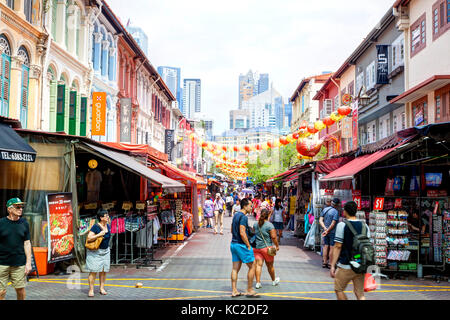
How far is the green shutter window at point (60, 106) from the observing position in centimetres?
1653

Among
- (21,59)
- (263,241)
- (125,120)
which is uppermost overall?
(21,59)

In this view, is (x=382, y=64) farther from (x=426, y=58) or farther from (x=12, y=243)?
(x=12, y=243)

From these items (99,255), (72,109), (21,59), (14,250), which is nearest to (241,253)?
(99,255)

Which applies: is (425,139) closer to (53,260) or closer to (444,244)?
(444,244)

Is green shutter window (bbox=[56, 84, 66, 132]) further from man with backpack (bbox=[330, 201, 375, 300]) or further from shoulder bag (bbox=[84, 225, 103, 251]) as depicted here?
man with backpack (bbox=[330, 201, 375, 300])

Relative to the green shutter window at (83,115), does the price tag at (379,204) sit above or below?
below

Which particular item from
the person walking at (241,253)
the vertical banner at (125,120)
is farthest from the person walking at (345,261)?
the vertical banner at (125,120)

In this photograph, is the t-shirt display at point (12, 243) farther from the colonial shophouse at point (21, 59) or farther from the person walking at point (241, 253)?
the colonial shophouse at point (21, 59)

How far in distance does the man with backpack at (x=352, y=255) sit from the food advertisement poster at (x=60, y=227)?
6607 millimetres

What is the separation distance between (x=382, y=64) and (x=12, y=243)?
64.8 ft

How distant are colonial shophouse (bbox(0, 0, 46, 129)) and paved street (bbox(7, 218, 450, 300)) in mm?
6667

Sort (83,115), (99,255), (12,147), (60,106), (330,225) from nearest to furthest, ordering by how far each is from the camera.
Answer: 1. (99,255)
2. (12,147)
3. (330,225)
4. (60,106)
5. (83,115)

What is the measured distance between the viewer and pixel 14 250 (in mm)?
6160

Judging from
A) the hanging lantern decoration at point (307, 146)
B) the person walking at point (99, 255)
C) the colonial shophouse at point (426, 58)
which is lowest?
the person walking at point (99, 255)
